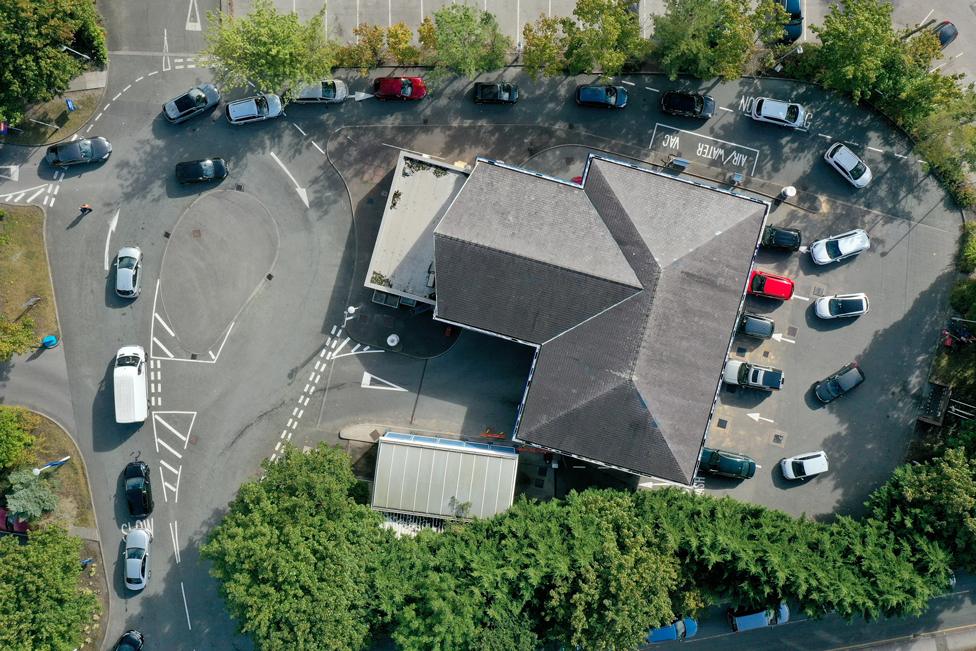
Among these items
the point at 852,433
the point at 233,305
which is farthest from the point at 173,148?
the point at 852,433

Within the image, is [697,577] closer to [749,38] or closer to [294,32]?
[749,38]

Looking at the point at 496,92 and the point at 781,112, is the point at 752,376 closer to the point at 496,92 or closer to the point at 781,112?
the point at 781,112

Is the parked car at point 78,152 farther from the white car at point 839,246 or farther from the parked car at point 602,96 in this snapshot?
the white car at point 839,246

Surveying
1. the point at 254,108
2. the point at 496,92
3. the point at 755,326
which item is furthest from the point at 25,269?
the point at 755,326

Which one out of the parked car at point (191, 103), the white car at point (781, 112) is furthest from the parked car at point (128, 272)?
the white car at point (781, 112)

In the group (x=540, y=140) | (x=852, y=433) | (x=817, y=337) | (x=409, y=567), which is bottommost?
(x=409, y=567)

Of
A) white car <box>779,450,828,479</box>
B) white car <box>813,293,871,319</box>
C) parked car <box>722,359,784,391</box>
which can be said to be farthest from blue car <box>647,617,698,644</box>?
white car <box>813,293,871,319</box>

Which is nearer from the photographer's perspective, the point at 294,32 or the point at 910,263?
the point at 294,32
